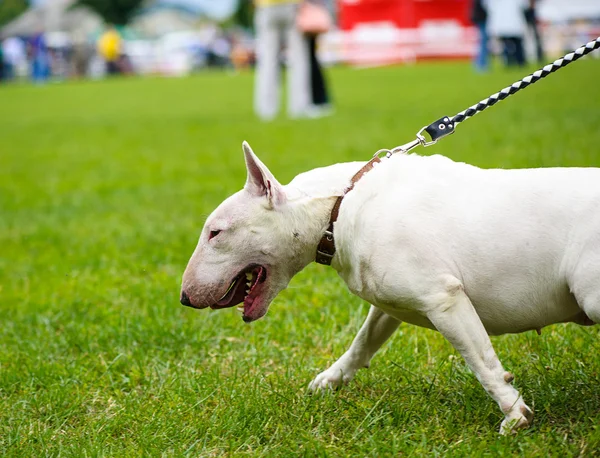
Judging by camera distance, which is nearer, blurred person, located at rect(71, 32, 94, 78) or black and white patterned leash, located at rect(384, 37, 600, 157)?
black and white patterned leash, located at rect(384, 37, 600, 157)

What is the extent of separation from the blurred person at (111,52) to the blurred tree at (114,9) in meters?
33.2

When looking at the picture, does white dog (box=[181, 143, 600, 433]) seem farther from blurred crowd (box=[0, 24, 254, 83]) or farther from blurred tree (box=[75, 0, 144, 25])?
blurred tree (box=[75, 0, 144, 25])

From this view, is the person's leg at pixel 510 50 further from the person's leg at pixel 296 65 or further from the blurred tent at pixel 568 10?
the blurred tent at pixel 568 10

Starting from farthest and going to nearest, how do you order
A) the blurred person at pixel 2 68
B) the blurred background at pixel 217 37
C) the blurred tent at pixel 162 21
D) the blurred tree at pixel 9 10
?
the blurred tree at pixel 9 10 < the blurred tent at pixel 162 21 < the blurred person at pixel 2 68 < the blurred background at pixel 217 37

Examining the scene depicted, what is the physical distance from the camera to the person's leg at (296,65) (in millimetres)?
13320

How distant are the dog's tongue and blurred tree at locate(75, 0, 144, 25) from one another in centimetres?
8147

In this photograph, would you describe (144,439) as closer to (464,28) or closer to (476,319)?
(476,319)

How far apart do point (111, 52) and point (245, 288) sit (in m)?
46.7

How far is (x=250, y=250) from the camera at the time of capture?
A: 3059 mm

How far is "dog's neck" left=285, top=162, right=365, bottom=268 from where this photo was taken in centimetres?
303

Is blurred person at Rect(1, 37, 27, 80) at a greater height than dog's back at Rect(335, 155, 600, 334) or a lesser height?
lesser

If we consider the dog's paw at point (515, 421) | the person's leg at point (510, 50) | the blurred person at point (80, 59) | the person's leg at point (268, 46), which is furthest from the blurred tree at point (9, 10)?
the dog's paw at point (515, 421)

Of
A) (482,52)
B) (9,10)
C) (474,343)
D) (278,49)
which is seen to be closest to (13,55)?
(482,52)

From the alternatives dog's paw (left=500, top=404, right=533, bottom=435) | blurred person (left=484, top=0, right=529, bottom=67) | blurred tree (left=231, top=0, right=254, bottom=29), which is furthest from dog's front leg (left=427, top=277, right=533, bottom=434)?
blurred tree (left=231, top=0, right=254, bottom=29)
